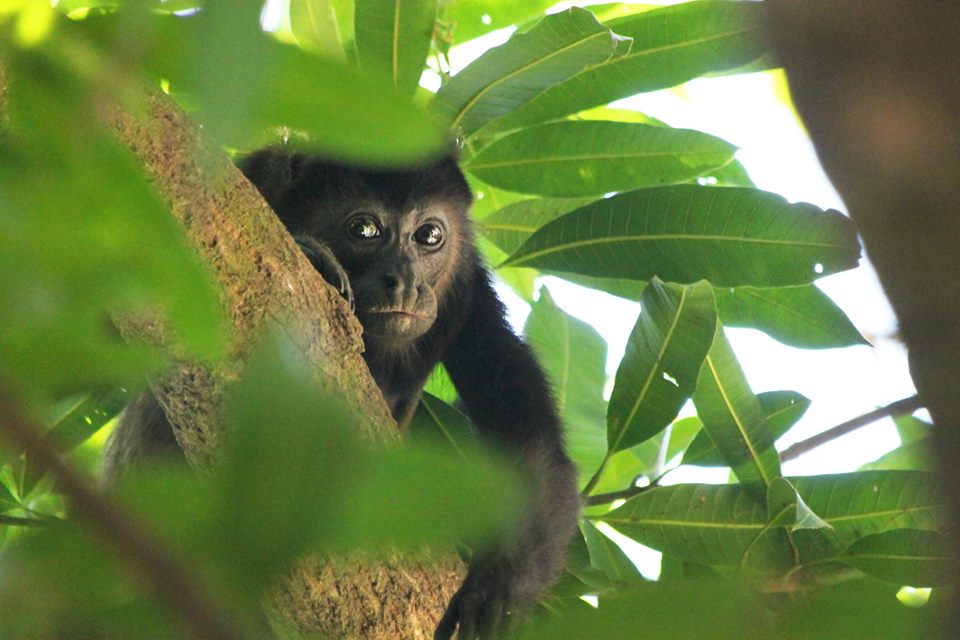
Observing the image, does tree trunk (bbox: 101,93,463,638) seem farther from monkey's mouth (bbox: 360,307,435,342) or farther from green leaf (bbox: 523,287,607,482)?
green leaf (bbox: 523,287,607,482)

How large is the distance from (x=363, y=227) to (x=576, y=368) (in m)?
Result: 1.03

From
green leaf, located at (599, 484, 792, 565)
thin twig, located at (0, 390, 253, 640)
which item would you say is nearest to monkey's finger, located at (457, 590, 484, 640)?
green leaf, located at (599, 484, 792, 565)

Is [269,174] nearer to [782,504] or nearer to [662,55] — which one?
[662,55]

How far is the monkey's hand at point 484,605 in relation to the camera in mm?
2811

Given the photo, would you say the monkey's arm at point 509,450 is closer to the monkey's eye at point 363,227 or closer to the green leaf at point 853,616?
the monkey's eye at point 363,227

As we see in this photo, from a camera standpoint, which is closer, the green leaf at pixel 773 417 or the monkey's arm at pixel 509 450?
the monkey's arm at pixel 509 450

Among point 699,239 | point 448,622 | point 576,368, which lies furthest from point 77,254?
point 576,368

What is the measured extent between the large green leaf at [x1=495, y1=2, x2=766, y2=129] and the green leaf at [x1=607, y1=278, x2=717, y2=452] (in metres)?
0.76

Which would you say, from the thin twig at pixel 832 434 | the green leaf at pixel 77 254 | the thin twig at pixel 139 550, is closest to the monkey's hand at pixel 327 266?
the thin twig at pixel 832 434

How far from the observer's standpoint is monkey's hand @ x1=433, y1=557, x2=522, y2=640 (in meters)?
2.81

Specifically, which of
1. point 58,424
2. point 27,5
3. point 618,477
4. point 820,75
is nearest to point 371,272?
point 58,424

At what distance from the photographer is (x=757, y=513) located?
3.44 m

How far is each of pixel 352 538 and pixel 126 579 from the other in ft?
0.42

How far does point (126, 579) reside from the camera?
2.13ft
